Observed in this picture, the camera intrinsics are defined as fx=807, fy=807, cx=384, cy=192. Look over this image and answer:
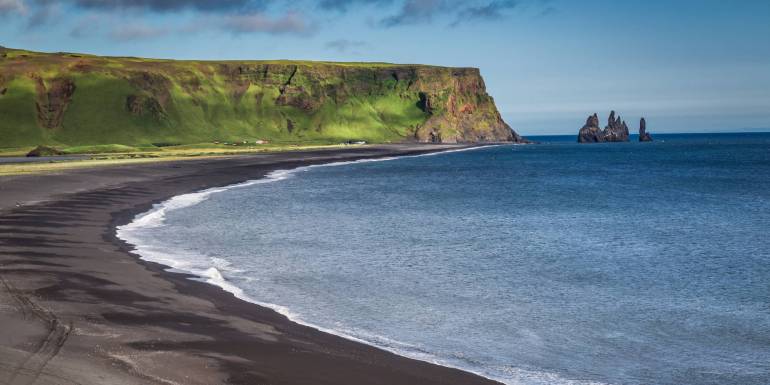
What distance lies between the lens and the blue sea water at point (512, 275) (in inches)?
699

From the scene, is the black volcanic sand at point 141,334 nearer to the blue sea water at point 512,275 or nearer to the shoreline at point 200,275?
the shoreline at point 200,275

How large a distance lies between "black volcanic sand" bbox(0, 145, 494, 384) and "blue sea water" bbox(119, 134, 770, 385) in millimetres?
1286

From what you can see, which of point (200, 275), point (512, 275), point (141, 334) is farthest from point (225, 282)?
point (512, 275)

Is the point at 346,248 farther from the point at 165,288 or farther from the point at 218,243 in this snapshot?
the point at 165,288

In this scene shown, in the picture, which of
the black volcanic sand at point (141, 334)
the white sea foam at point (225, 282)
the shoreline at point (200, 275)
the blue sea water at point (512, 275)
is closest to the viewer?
the black volcanic sand at point (141, 334)

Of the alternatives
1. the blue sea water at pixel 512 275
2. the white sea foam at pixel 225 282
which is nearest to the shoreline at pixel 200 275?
the white sea foam at pixel 225 282

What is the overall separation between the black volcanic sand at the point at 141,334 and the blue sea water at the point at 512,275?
129 centimetres

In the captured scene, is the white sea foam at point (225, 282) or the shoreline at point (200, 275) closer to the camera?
the white sea foam at point (225, 282)

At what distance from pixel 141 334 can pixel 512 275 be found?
1518 cm

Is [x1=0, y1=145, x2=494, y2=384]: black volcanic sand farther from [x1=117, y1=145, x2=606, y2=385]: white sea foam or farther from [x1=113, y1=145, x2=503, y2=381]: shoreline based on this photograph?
[x1=117, y1=145, x2=606, y2=385]: white sea foam

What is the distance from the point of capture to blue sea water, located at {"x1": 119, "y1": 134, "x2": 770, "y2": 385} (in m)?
17.8

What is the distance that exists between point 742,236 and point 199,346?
33.5 metres

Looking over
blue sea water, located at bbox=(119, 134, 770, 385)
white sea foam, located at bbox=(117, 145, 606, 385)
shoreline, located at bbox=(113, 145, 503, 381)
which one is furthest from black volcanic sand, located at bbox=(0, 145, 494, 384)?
blue sea water, located at bbox=(119, 134, 770, 385)

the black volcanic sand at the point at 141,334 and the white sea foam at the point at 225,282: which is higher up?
the black volcanic sand at the point at 141,334
